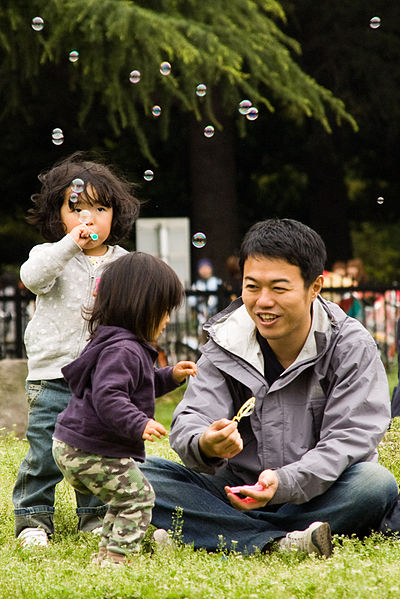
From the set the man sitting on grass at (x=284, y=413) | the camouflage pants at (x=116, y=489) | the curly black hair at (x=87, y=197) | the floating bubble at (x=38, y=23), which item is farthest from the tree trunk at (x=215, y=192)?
the camouflage pants at (x=116, y=489)

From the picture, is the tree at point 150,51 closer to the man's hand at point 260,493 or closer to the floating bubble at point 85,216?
the floating bubble at point 85,216

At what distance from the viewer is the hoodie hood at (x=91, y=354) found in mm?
3773

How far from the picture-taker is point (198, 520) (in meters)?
4.02

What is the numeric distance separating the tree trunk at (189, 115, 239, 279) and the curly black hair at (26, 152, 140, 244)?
10.7 metres

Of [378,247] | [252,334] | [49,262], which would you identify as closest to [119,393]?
[252,334]

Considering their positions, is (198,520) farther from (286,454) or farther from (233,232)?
(233,232)

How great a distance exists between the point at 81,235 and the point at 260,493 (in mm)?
1416

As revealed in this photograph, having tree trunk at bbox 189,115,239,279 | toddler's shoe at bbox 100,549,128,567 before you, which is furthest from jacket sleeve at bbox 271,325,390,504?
tree trunk at bbox 189,115,239,279

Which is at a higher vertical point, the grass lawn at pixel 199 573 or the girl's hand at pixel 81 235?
the girl's hand at pixel 81 235

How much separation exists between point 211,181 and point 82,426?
12.3 meters

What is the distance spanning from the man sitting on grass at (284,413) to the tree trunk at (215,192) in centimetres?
1139

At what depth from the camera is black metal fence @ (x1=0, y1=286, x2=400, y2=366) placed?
37.9 feet

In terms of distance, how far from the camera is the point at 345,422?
12.5ft

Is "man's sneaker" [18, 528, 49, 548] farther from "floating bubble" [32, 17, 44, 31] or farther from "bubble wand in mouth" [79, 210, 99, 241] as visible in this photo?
"floating bubble" [32, 17, 44, 31]
